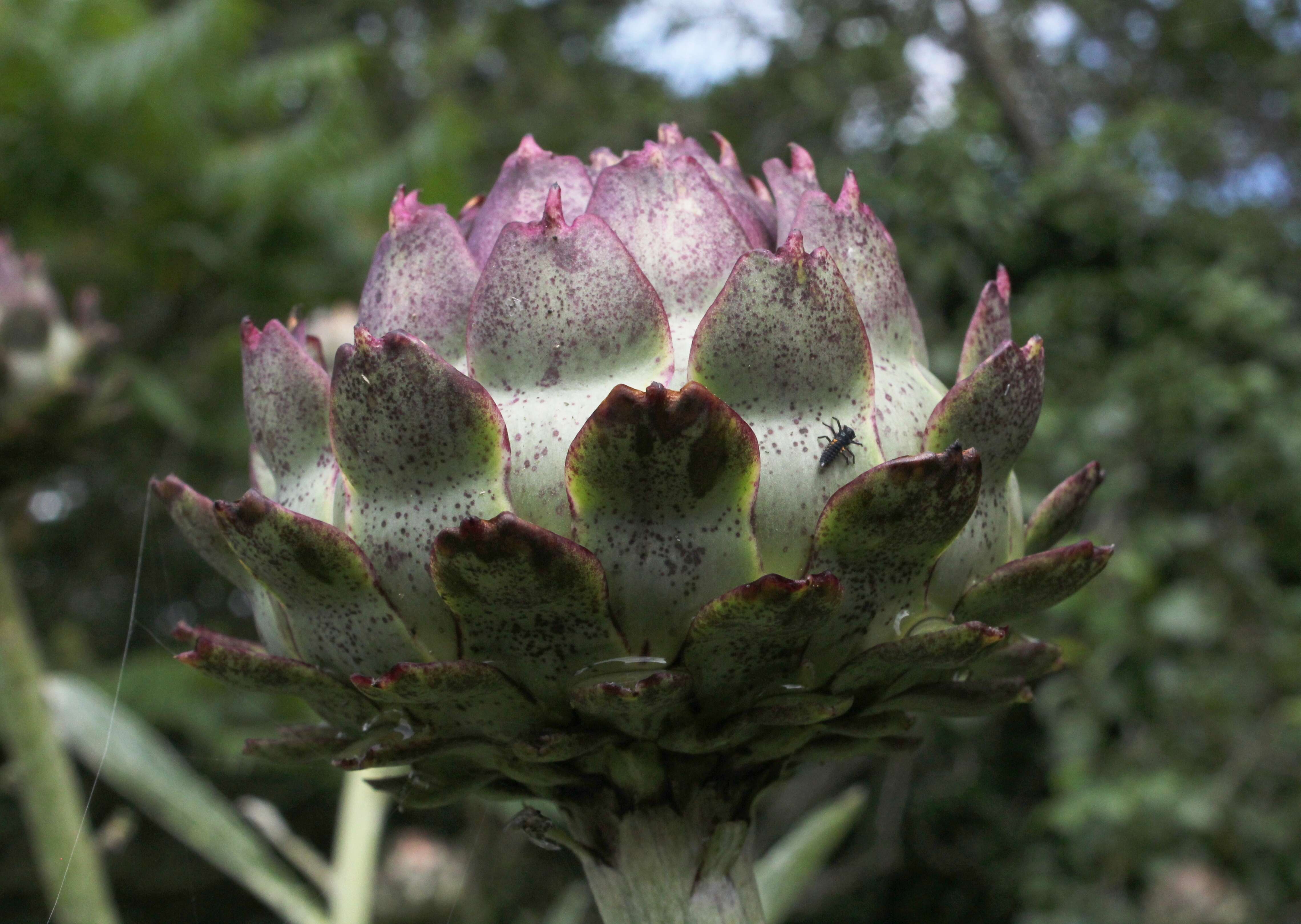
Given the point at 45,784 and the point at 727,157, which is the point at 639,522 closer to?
the point at 727,157

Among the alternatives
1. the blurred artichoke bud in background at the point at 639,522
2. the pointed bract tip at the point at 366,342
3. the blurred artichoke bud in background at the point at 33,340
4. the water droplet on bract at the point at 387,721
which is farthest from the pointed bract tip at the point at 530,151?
the blurred artichoke bud in background at the point at 33,340

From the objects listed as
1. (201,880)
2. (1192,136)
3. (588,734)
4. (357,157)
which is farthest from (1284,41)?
(201,880)

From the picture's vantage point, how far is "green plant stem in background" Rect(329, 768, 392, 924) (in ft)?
3.02

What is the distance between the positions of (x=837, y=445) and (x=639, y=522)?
0.24ft

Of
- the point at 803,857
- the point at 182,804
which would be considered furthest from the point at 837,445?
the point at 182,804

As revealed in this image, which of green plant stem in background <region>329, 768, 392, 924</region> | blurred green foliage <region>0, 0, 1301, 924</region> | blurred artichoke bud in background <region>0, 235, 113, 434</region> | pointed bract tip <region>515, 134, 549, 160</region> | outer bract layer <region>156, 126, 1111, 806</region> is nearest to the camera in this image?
outer bract layer <region>156, 126, 1111, 806</region>

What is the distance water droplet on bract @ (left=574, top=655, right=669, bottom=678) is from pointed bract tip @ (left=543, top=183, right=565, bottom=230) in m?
0.16

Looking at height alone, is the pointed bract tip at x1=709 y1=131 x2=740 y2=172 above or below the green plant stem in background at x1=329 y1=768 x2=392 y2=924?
above

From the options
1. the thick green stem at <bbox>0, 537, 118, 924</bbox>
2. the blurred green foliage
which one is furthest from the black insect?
the thick green stem at <bbox>0, 537, 118, 924</bbox>

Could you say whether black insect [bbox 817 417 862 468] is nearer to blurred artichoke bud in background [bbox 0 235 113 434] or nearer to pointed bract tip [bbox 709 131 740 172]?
pointed bract tip [bbox 709 131 740 172]

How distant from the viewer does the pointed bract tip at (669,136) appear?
0.50m

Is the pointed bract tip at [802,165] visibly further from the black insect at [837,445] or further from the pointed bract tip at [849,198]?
the black insect at [837,445]

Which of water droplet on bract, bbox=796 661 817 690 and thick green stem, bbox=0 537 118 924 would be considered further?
thick green stem, bbox=0 537 118 924

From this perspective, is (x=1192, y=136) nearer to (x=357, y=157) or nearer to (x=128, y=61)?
(x=357, y=157)
